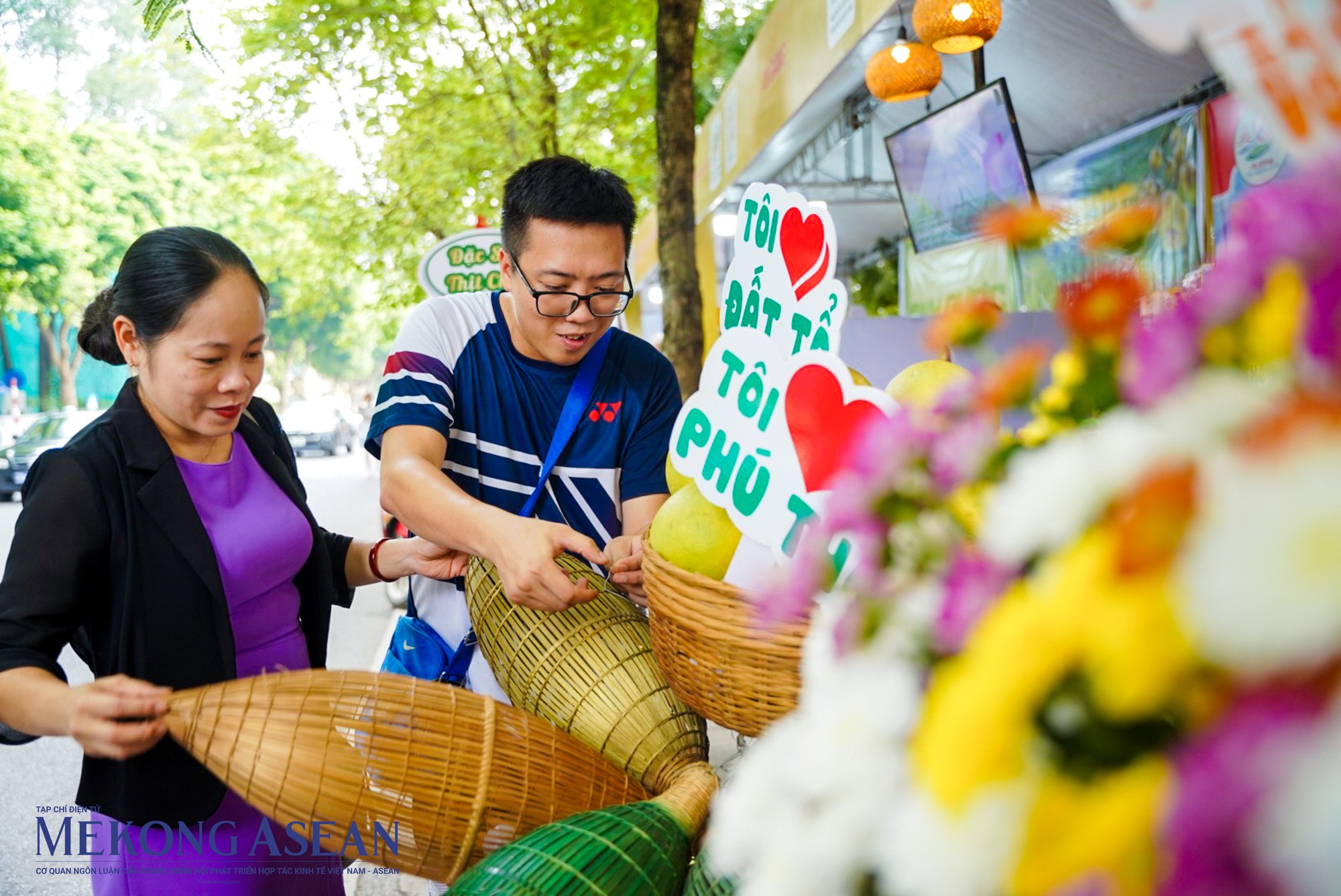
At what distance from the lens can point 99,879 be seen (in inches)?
64.7

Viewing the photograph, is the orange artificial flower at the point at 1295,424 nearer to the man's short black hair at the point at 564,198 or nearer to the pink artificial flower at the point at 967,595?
the pink artificial flower at the point at 967,595

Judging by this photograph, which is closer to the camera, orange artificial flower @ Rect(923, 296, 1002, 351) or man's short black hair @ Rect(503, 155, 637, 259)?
orange artificial flower @ Rect(923, 296, 1002, 351)

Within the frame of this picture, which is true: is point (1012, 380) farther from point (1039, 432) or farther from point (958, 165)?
point (958, 165)

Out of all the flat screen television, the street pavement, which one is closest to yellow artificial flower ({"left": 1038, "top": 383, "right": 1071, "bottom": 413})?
the street pavement

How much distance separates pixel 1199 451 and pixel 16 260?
23.7m

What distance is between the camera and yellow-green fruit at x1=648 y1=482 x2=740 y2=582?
1.18 meters

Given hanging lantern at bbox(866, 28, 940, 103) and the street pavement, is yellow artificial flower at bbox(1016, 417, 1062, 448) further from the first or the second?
hanging lantern at bbox(866, 28, 940, 103)

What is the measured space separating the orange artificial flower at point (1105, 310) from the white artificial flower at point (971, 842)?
0.71 ft

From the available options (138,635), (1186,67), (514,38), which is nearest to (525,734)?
(138,635)

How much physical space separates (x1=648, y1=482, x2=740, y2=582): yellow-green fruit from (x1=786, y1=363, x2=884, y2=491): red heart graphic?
15 centimetres

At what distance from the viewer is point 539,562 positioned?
1.33m

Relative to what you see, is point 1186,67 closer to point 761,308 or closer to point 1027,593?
point 761,308

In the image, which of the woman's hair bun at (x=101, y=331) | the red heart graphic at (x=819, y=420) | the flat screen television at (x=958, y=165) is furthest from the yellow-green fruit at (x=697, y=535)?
the flat screen television at (x=958, y=165)

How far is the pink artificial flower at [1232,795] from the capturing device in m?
0.30
